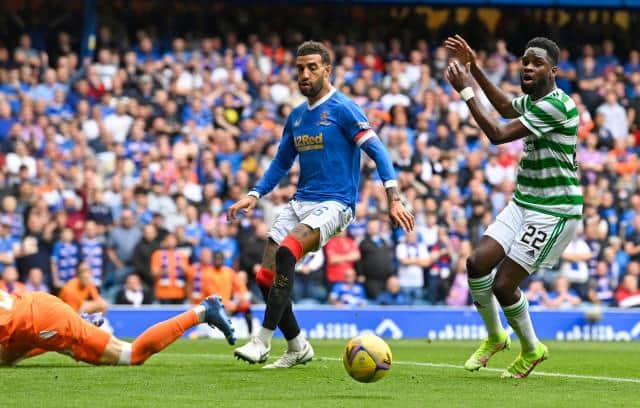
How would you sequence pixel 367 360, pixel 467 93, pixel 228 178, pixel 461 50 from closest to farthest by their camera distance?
pixel 367 360
pixel 467 93
pixel 461 50
pixel 228 178

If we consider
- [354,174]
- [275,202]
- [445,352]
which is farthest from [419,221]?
[354,174]

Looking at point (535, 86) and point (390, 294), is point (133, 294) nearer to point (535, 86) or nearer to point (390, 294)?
point (390, 294)

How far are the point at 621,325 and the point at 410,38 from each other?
889cm

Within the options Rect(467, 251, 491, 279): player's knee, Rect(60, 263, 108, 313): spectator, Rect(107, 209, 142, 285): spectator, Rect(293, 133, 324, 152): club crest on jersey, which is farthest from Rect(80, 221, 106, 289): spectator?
Rect(467, 251, 491, 279): player's knee

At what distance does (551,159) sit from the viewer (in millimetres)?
9828

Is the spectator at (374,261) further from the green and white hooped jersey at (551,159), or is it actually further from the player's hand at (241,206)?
the green and white hooped jersey at (551,159)

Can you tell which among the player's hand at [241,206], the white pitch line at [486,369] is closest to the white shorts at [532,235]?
the white pitch line at [486,369]

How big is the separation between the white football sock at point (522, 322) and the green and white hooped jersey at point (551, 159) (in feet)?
2.53

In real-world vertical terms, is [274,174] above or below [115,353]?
above

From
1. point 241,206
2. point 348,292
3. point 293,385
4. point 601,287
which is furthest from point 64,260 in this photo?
point 293,385

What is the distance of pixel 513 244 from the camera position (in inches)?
390

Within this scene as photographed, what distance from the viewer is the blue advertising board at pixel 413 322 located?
18297 millimetres

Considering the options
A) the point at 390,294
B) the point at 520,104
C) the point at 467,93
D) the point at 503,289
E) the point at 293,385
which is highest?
the point at 467,93

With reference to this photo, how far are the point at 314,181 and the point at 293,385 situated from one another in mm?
2145
